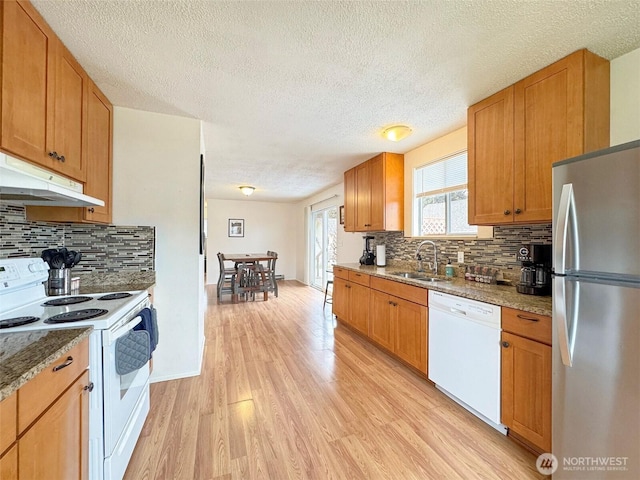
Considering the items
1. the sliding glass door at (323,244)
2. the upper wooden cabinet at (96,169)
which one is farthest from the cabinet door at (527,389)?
the sliding glass door at (323,244)

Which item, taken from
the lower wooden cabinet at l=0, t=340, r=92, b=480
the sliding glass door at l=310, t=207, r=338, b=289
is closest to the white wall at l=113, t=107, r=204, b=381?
the lower wooden cabinet at l=0, t=340, r=92, b=480

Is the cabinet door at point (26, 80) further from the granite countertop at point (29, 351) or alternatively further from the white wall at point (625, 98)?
the white wall at point (625, 98)

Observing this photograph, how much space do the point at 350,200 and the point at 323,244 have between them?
2534 millimetres

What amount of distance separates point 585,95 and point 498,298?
1288mm

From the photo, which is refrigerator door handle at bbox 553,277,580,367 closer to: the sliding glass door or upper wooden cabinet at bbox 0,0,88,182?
upper wooden cabinet at bbox 0,0,88,182

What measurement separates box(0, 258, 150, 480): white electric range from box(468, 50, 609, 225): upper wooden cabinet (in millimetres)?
2555

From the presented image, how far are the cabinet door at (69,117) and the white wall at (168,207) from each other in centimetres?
51

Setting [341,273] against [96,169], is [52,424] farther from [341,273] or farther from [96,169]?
[341,273]

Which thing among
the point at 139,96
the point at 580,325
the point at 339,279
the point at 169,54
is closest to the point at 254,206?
the point at 339,279

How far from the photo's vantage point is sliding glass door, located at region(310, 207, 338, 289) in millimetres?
6055

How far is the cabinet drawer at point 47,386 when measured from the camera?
0.80m

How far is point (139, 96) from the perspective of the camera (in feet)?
6.74

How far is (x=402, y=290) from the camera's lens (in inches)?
101

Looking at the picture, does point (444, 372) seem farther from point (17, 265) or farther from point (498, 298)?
point (17, 265)
